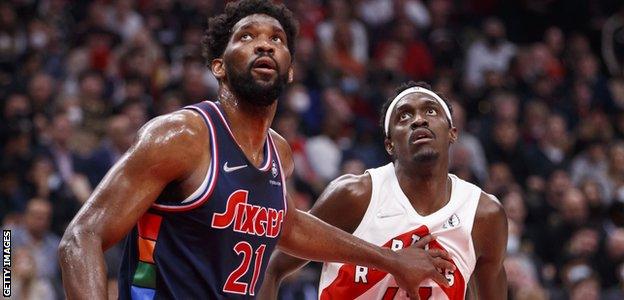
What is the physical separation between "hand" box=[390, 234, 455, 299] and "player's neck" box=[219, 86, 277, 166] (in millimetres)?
989

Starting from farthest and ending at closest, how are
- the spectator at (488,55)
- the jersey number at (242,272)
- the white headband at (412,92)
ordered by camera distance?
the spectator at (488,55)
the white headband at (412,92)
the jersey number at (242,272)

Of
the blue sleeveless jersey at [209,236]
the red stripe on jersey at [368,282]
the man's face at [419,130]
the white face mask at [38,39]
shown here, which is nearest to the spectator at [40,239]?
the white face mask at [38,39]

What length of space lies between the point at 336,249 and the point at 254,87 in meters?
1.01

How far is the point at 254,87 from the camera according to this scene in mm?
4492

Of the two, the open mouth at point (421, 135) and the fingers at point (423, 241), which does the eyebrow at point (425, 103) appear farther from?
the fingers at point (423, 241)

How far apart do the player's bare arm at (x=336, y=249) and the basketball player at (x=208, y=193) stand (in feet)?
0.56

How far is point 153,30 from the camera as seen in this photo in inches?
504

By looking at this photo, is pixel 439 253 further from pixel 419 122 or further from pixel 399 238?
pixel 419 122

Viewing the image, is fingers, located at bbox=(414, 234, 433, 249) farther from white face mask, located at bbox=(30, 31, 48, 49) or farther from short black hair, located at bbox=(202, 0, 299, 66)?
white face mask, located at bbox=(30, 31, 48, 49)

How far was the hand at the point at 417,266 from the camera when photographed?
5.18 m

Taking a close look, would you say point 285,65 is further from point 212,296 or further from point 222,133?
point 212,296

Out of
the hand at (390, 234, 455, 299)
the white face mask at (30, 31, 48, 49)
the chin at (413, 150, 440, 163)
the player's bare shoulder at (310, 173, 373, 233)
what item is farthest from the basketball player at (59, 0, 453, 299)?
the white face mask at (30, 31, 48, 49)

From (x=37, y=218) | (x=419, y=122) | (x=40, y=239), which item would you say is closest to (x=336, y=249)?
(x=419, y=122)

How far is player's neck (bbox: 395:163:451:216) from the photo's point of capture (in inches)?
225
